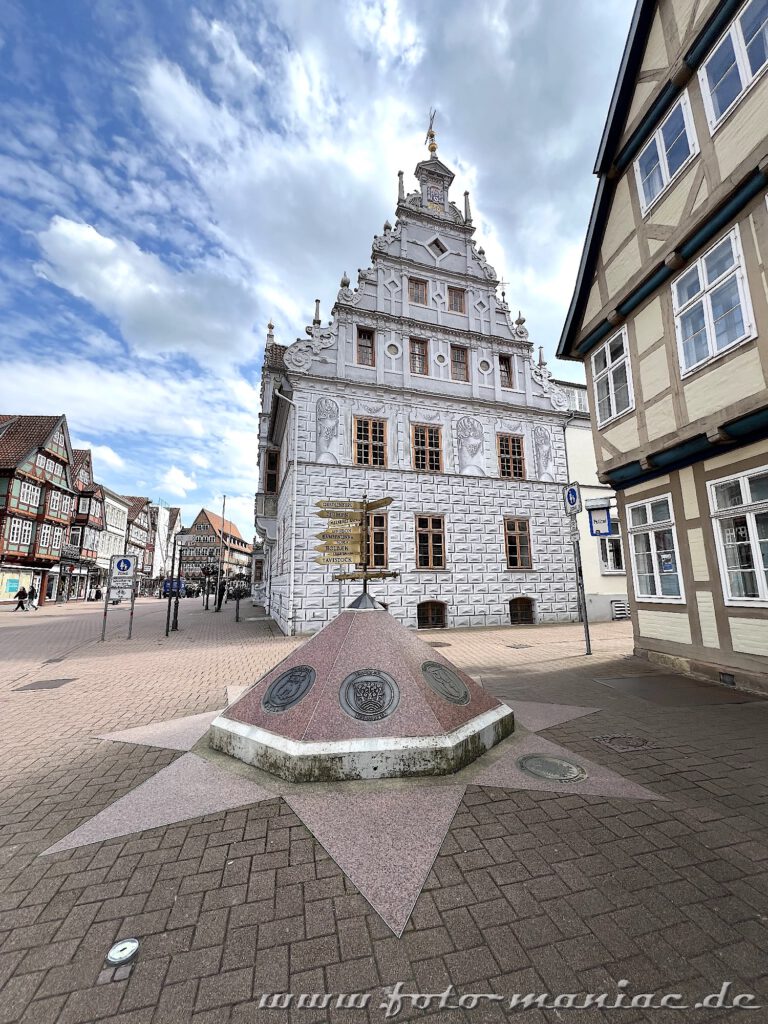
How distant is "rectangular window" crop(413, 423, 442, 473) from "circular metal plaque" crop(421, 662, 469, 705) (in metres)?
12.1

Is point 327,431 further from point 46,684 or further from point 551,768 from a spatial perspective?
point 551,768

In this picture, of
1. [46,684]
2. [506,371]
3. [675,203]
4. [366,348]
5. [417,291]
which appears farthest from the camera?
[506,371]

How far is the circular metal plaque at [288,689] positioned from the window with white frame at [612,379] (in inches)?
347

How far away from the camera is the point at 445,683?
17.0 feet

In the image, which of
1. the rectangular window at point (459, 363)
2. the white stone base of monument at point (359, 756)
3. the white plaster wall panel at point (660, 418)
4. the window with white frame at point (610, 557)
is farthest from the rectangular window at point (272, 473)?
the white stone base of monument at point (359, 756)

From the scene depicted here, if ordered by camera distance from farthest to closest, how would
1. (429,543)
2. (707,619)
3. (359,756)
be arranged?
(429,543) → (707,619) → (359,756)

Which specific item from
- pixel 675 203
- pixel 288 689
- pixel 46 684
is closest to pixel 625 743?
pixel 288 689

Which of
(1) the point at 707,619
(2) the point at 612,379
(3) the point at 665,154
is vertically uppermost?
(3) the point at 665,154

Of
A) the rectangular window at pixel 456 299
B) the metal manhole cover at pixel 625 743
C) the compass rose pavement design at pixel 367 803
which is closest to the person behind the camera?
the compass rose pavement design at pixel 367 803

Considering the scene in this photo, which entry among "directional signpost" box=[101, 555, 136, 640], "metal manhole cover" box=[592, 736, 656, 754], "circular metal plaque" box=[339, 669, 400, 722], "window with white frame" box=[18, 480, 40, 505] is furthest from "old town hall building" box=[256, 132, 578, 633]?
"window with white frame" box=[18, 480, 40, 505]

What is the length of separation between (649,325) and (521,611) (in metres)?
11.4

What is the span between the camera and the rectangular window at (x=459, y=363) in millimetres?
18281

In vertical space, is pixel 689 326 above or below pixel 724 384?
above

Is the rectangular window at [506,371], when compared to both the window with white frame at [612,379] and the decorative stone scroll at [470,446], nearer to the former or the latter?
the decorative stone scroll at [470,446]
